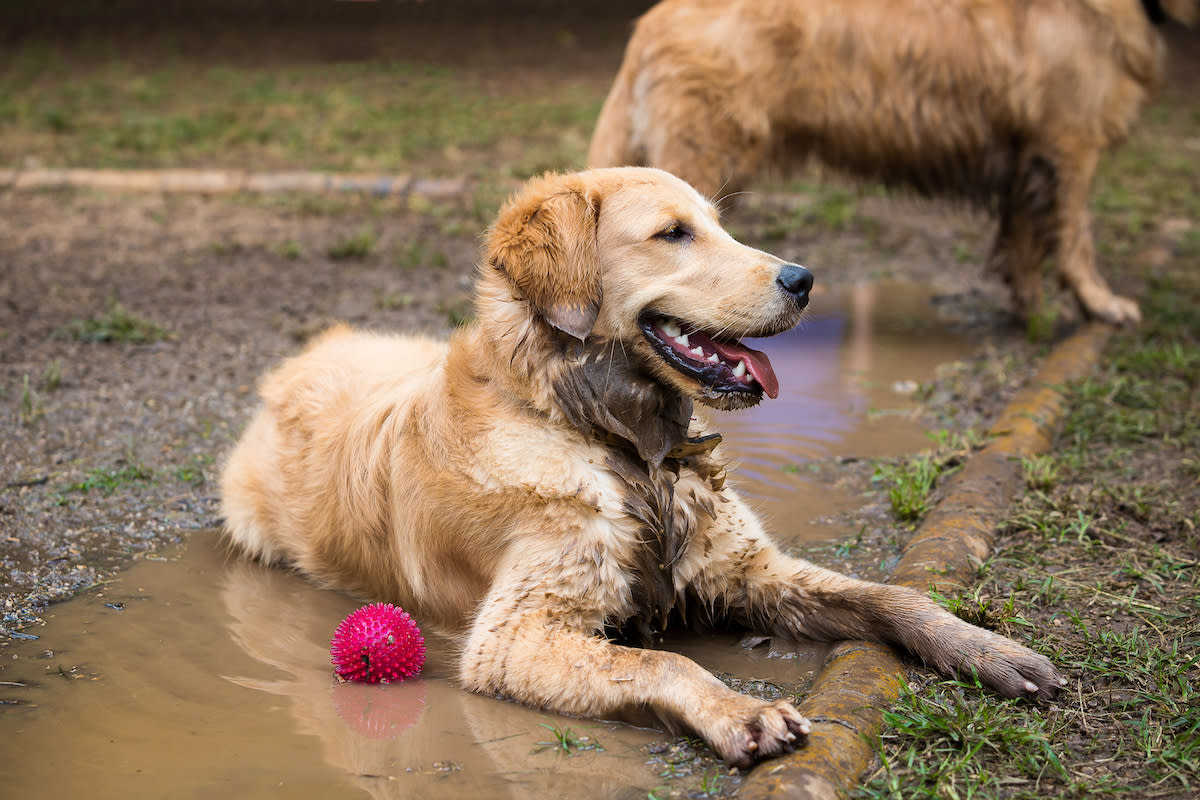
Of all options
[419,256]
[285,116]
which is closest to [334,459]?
[419,256]

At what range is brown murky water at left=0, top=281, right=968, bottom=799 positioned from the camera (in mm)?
2748

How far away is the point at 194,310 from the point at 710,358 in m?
4.70

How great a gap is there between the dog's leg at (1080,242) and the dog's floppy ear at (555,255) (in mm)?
4417

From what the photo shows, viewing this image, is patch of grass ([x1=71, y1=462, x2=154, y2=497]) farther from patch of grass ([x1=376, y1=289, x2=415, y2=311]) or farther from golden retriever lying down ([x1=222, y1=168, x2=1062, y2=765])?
patch of grass ([x1=376, y1=289, x2=415, y2=311])

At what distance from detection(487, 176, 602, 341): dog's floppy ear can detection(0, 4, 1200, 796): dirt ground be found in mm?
1883

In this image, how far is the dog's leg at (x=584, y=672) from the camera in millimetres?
2736

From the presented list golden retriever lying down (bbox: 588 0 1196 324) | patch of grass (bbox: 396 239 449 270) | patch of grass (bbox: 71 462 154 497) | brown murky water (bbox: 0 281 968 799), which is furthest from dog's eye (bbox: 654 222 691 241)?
patch of grass (bbox: 396 239 449 270)

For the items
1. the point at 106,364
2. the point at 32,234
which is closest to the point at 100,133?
the point at 32,234

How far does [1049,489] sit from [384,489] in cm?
252

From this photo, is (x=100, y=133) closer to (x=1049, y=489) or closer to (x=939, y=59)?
(x=939, y=59)

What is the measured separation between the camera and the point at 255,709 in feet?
10.3

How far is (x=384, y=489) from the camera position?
3734 millimetres

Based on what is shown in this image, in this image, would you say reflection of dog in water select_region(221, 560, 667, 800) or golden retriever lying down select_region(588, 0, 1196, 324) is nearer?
reflection of dog in water select_region(221, 560, 667, 800)

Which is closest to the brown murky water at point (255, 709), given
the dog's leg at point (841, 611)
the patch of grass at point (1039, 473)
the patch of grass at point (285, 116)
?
the dog's leg at point (841, 611)
